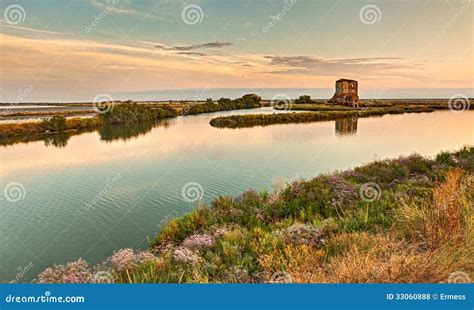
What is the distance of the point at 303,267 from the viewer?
501 cm

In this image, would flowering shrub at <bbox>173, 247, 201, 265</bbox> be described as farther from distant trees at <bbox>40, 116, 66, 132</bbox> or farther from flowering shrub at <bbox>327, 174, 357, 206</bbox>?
distant trees at <bbox>40, 116, 66, 132</bbox>

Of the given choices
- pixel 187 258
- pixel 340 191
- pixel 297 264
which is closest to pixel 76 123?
pixel 340 191

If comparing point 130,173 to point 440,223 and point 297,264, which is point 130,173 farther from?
point 440,223

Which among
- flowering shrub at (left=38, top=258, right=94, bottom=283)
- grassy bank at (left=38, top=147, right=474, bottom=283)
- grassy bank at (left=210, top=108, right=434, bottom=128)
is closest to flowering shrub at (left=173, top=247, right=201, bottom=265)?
grassy bank at (left=38, top=147, right=474, bottom=283)

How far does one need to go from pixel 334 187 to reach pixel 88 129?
3431cm

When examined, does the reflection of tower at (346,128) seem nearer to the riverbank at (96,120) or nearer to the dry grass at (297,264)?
the riverbank at (96,120)

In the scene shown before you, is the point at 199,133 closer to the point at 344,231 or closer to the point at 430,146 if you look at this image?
the point at 430,146

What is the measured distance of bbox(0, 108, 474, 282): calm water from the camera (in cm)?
987

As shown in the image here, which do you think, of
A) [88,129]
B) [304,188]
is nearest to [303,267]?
[304,188]

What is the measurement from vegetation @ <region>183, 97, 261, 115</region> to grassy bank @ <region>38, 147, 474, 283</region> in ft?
187

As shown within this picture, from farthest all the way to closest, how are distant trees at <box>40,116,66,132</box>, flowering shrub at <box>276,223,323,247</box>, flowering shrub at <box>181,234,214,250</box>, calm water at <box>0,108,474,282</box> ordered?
distant trees at <box>40,116,66,132</box>
calm water at <box>0,108,474,282</box>
flowering shrub at <box>181,234,214,250</box>
flowering shrub at <box>276,223,323,247</box>

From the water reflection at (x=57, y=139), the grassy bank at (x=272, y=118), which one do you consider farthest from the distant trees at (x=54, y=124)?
the grassy bank at (x=272, y=118)

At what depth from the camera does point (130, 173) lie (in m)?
17.6

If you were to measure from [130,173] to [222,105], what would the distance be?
61.8m
